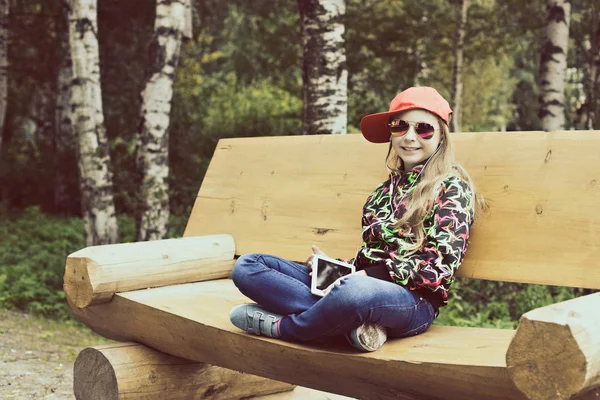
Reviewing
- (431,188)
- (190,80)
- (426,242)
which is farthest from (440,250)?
(190,80)

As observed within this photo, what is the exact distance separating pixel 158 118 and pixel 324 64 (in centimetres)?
199

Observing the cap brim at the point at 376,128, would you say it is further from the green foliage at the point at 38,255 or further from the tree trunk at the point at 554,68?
the tree trunk at the point at 554,68

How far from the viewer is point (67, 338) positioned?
652 centimetres

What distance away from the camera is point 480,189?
3496mm

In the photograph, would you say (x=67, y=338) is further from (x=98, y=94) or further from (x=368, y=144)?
(x=368, y=144)

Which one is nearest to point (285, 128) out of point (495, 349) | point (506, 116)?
point (495, 349)

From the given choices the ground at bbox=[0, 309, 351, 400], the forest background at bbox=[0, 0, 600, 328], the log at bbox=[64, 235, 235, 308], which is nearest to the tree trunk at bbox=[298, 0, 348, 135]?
the log at bbox=[64, 235, 235, 308]

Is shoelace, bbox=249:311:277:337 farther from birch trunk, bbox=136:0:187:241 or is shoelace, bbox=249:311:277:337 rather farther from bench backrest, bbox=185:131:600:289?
birch trunk, bbox=136:0:187:241

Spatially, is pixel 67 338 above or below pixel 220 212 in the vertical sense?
below

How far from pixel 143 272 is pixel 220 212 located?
0.83m

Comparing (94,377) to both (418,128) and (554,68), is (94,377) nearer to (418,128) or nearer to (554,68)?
(418,128)

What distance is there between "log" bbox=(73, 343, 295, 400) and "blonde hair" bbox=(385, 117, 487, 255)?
4.70ft

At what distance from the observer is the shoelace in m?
3.10

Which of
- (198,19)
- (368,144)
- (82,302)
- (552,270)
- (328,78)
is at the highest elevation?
(198,19)
